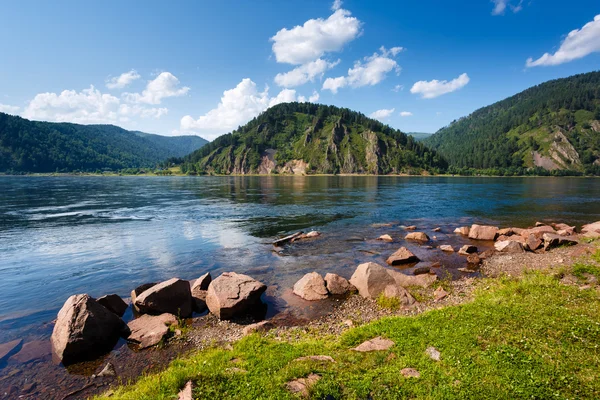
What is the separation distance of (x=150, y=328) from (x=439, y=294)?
1801cm

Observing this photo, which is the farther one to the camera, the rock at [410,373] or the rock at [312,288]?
the rock at [312,288]

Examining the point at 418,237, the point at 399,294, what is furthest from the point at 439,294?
the point at 418,237

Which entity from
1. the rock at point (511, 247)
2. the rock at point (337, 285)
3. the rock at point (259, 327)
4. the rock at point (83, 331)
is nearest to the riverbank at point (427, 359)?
the rock at point (259, 327)

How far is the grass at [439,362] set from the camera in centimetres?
923

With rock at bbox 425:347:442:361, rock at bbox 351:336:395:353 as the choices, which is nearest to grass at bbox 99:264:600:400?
rock at bbox 425:347:442:361

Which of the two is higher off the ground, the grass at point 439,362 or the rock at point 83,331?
the grass at point 439,362

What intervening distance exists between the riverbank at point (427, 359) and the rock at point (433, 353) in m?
0.08

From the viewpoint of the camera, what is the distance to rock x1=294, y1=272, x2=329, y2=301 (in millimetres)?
20578

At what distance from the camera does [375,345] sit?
12.6m

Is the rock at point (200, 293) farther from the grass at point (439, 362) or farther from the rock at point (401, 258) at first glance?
the rock at point (401, 258)

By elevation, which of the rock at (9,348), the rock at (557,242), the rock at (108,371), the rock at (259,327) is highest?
the rock at (557,242)

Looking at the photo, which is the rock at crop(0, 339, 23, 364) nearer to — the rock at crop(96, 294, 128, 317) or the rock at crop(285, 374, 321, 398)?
the rock at crop(96, 294, 128, 317)

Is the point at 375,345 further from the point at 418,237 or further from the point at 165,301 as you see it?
the point at 418,237

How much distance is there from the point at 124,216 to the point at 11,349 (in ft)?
140
